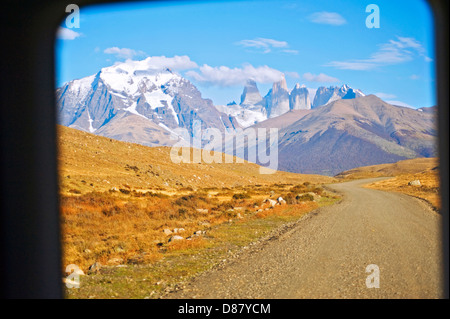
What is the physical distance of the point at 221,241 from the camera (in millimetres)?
13430

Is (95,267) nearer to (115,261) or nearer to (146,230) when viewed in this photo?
(115,261)

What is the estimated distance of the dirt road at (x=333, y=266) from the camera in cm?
692

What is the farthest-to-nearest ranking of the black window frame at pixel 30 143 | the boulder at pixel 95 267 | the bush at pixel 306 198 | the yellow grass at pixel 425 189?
the bush at pixel 306 198 < the yellow grass at pixel 425 189 < the boulder at pixel 95 267 < the black window frame at pixel 30 143

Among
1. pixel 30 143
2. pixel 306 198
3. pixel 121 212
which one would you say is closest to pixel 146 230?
pixel 121 212

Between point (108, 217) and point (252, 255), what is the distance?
32.7 ft

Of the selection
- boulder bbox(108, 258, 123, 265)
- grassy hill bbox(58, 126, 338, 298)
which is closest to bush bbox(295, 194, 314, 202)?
grassy hill bbox(58, 126, 338, 298)

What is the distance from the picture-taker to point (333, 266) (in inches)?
341

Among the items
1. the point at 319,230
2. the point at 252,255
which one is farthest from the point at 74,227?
the point at 319,230

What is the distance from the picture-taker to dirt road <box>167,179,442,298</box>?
6.92 m
